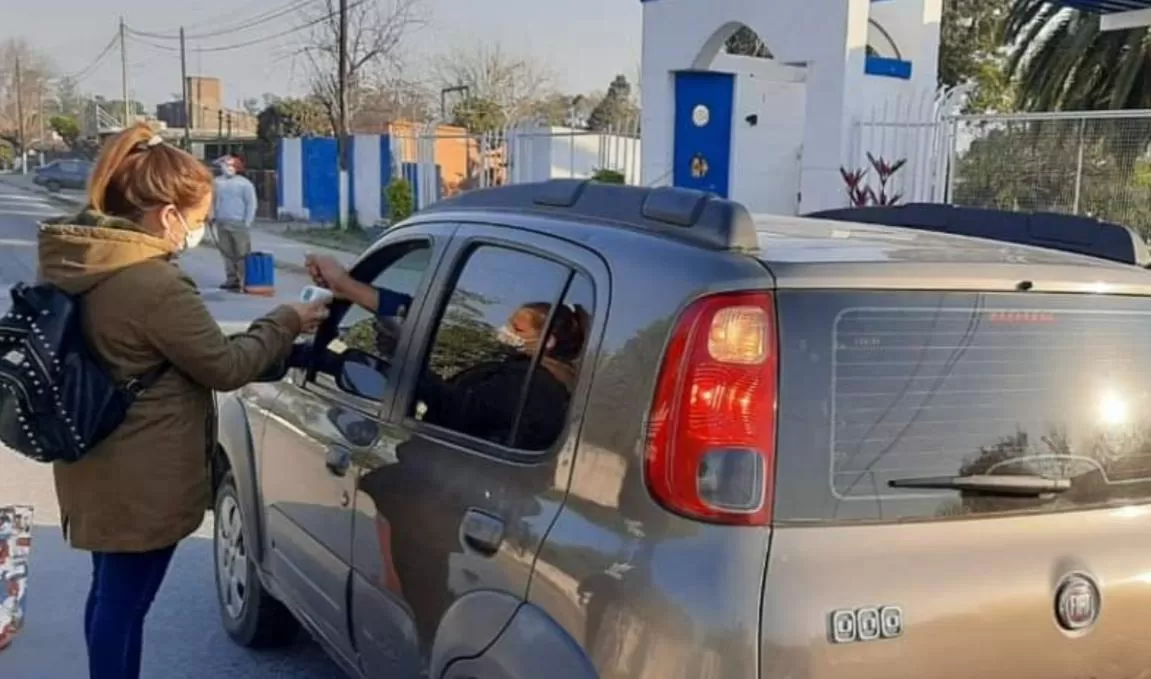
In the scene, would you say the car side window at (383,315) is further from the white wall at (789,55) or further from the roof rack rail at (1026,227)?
the white wall at (789,55)

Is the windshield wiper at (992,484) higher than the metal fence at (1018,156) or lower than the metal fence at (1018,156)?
lower

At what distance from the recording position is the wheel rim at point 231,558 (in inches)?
165

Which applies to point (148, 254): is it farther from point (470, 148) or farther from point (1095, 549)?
point (470, 148)

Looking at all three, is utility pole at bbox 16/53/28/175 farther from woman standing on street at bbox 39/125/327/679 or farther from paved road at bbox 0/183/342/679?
woman standing on street at bbox 39/125/327/679

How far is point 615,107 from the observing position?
43938mm

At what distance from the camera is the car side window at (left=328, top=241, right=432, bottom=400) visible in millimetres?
3121

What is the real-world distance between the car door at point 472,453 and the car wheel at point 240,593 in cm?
118

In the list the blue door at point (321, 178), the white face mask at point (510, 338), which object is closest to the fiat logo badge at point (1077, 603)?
the white face mask at point (510, 338)

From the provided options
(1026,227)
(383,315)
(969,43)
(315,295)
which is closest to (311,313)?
(315,295)

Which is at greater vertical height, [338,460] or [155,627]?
[338,460]

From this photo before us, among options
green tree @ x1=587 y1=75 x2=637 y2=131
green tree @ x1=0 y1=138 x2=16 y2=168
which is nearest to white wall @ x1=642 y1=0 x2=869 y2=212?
green tree @ x1=587 y1=75 x2=637 y2=131

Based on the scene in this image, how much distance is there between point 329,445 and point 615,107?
41930mm

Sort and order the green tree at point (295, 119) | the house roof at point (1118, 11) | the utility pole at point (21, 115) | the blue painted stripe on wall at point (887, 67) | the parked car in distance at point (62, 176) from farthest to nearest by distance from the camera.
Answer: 1. the utility pole at point (21, 115)
2. the parked car in distance at point (62, 176)
3. the green tree at point (295, 119)
4. the house roof at point (1118, 11)
5. the blue painted stripe on wall at point (887, 67)

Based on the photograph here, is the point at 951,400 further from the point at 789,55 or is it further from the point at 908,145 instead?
the point at 789,55
